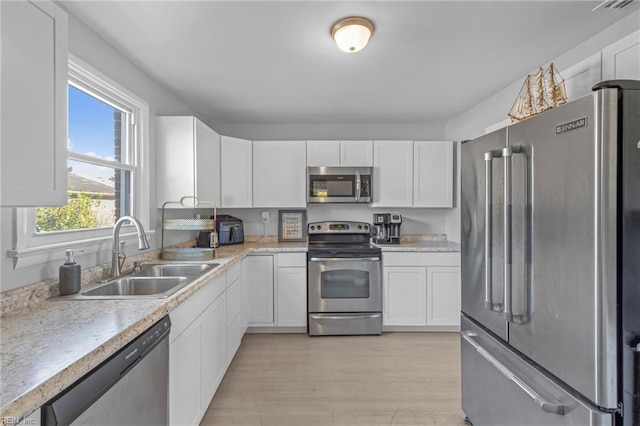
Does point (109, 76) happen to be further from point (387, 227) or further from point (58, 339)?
point (387, 227)

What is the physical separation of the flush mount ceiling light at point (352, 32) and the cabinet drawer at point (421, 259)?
213cm

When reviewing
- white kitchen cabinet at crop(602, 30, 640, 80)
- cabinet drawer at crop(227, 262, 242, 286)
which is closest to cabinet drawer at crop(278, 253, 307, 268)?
cabinet drawer at crop(227, 262, 242, 286)

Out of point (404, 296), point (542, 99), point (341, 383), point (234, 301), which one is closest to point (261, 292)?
point (234, 301)

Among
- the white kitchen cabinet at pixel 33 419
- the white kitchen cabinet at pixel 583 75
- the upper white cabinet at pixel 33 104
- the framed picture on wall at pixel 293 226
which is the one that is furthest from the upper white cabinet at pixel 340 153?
the white kitchen cabinet at pixel 33 419

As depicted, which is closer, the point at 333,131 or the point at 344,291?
the point at 344,291

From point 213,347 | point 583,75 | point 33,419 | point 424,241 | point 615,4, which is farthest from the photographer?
point 424,241

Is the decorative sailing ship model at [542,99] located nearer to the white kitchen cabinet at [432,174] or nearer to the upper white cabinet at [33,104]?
the white kitchen cabinet at [432,174]

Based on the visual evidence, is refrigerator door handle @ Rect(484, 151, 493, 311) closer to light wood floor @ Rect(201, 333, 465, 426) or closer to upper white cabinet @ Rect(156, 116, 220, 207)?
light wood floor @ Rect(201, 333, 465, 426)

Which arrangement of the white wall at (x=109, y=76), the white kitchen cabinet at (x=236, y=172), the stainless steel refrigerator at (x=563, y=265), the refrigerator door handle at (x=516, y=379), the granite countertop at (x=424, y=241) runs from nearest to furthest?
1. the stainless steel refrigerator at (x=563, y=265)
2. the refrigerator door handle at (x=516, y=379)
3. the white wall at (x=109, y=76)
4. the white kitchen cabinet at (x=236, y=172)
5. the granite countertop at (x=424, y=241)

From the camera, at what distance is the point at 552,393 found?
3.93ft

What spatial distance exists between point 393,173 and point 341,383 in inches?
91.3

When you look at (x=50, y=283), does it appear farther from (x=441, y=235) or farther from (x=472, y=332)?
(x=441, y=235)

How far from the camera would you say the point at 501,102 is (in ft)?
9.22

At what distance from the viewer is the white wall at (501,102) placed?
1.78 meters
